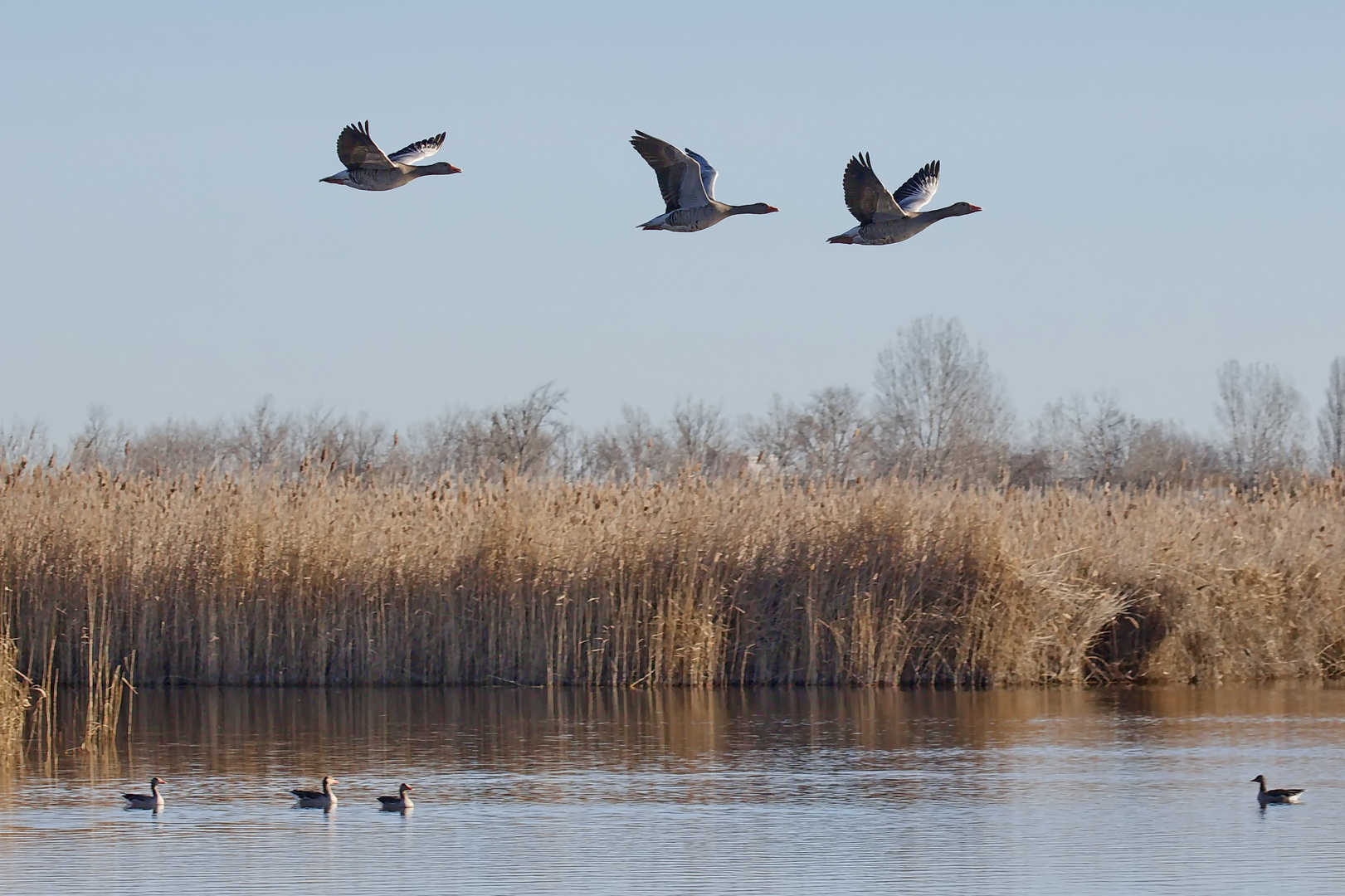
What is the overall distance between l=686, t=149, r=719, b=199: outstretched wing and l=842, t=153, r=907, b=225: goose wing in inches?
36.5

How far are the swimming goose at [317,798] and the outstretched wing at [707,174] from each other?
479 cm

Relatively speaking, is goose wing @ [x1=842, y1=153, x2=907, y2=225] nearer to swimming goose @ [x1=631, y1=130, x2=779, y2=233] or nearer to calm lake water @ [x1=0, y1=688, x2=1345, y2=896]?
swimming goose @ [x1=631, y1=130, x2=779, y2=233]

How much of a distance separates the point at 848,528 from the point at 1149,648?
326 centimetres

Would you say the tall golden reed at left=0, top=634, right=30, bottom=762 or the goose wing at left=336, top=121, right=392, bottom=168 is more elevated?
the goose wing at left=336, top=121, right=392, bottom=168

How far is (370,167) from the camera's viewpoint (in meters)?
10.9

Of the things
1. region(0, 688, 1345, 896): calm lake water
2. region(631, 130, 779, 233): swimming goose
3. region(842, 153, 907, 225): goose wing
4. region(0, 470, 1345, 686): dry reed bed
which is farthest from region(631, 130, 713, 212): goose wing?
region(0, 470, 1345, 686): dry reed bed

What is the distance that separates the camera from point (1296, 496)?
19.3 metres

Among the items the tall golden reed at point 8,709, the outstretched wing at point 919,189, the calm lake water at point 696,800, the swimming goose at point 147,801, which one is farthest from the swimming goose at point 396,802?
the outstretched wing at point 919,189

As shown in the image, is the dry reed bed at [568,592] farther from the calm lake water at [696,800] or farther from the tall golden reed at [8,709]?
the tall golden reed at [8,709]

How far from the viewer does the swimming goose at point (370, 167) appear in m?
10.7

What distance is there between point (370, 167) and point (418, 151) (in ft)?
2.68

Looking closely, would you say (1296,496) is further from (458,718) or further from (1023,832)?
(1023,832)

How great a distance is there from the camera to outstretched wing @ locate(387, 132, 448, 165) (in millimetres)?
11328

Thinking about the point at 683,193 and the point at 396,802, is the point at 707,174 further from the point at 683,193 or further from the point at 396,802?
the point at 396,802
